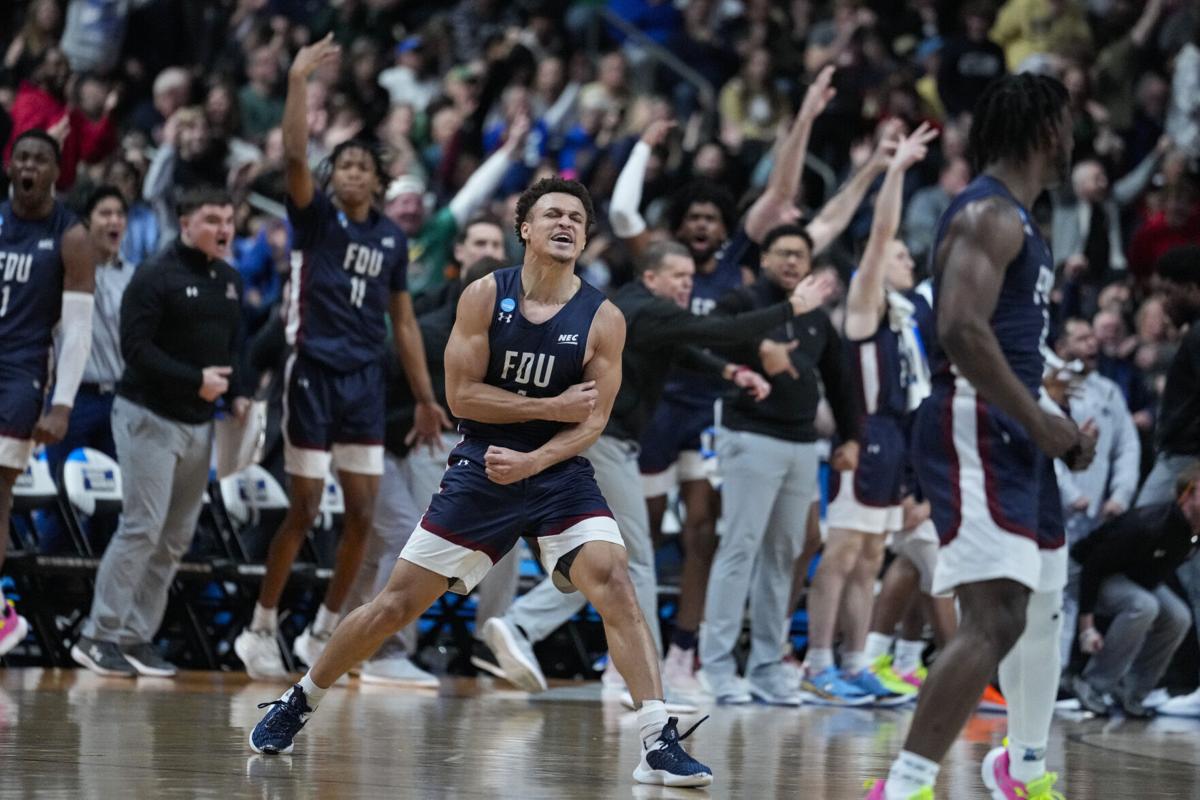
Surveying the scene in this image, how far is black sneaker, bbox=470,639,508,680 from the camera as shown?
411 inches

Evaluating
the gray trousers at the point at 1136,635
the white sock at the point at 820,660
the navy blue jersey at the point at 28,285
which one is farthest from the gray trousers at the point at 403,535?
the gray trousers at the point at 1136,635

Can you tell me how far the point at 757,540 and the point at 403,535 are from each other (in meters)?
2.01

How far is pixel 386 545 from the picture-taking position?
10.6 meters

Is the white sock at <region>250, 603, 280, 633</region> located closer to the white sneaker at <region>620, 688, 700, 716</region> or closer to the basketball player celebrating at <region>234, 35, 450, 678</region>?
the basketball player celebrating at <region>234, 35, 450, 678</region>

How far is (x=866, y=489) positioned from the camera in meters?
10.5

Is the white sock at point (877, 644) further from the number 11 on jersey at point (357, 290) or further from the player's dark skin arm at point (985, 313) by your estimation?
the player's dark skin arm at point (985, 313)

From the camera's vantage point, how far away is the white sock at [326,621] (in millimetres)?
10117

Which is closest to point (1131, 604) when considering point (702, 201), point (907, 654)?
point (907, 654)

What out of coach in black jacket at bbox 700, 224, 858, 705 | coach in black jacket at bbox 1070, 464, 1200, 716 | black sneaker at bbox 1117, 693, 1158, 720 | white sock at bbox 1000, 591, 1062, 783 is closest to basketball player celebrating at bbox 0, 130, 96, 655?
coach in black jacket at bbox 700, 224, 858, 705

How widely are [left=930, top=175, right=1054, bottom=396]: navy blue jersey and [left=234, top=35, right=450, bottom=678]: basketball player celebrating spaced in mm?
4763

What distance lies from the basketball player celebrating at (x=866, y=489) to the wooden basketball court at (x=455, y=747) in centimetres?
59

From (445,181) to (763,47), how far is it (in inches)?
125

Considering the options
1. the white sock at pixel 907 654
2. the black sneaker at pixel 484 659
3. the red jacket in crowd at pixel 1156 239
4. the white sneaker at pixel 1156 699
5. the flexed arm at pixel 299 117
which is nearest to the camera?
the flexed arm at pixel 299 117

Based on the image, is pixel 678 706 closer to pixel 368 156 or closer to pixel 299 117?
pixel 368 156
